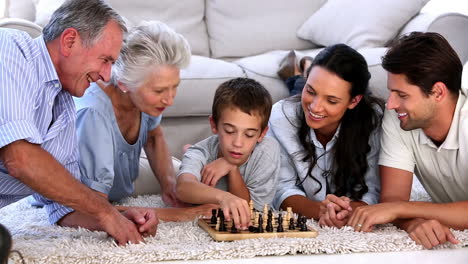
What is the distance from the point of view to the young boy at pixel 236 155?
8.49 feet

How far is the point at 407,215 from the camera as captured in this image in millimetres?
2369

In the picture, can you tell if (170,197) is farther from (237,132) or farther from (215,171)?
(237,132)

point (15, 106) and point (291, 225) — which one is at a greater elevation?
point (15, 106)

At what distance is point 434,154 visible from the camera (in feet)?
8.49

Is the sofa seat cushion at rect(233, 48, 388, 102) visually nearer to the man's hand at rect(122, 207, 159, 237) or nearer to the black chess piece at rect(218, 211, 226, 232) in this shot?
the black chess piece at rect(218, 211, 226, 232)

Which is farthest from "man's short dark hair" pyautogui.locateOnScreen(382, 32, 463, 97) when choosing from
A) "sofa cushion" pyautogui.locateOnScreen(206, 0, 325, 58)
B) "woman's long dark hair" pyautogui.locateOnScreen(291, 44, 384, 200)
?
"sofa cushion" pyautogui.locateOnScreen(206, 0, 325, 58)

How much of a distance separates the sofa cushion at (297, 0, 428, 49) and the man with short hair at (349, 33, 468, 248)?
4.77 ft

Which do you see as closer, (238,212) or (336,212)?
(238,212)

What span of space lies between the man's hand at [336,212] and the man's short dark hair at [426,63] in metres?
0.46

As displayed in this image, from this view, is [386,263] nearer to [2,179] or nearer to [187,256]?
[187,256]

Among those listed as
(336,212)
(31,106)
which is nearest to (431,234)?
(336,212)

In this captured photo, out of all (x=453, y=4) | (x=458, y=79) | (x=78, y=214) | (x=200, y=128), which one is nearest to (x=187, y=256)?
(x=78, y=214)

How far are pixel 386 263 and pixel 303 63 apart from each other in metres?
1.79

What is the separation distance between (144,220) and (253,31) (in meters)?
2.35
